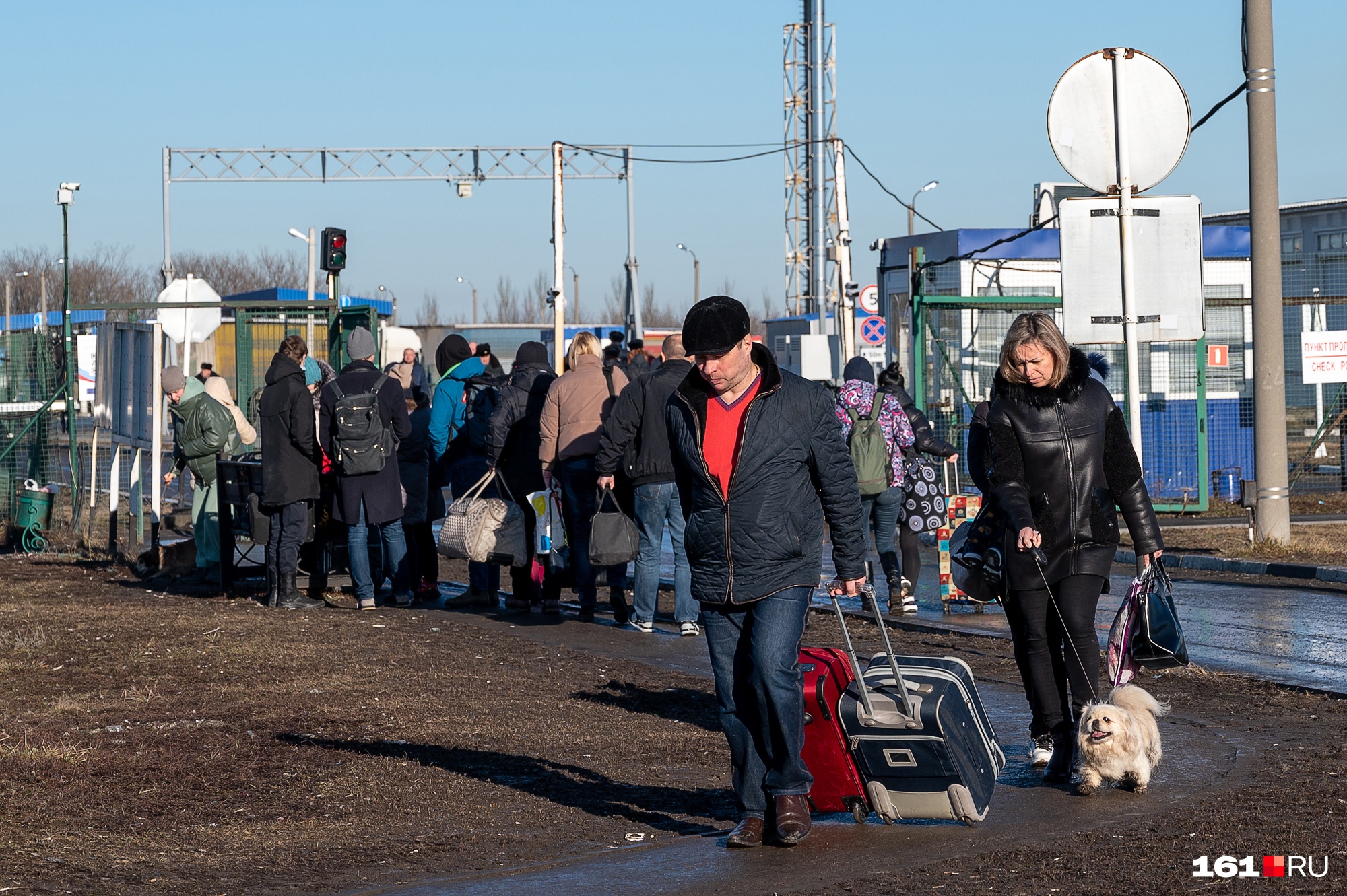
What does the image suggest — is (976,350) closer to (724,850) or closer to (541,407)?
(541,407)

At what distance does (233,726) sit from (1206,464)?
1495 cm

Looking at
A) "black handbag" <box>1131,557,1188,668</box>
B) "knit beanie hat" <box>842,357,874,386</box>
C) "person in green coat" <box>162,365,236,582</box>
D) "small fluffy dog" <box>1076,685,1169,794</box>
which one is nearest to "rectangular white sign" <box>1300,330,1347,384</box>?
"knit beanie hat" <box>842,357,874,386</box>

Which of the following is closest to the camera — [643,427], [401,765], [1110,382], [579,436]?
[401,765]

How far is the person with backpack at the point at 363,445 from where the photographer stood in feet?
38.8

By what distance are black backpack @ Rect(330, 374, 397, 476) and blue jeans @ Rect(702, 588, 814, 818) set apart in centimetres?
→ 660

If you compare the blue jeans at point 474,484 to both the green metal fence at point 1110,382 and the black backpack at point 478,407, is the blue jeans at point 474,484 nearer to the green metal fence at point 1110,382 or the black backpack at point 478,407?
the black backpack at point 478,407

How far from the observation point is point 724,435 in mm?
5598

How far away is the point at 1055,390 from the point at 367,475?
6.74 meters

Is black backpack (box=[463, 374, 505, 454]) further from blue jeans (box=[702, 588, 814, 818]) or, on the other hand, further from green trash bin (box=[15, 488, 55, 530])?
green trash bin (box=[15, 488, 55, 530])

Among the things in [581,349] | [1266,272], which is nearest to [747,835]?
[581,349]

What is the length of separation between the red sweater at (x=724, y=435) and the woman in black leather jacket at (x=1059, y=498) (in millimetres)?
1328

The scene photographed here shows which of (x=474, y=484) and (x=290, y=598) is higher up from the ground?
(x=474, y=484)

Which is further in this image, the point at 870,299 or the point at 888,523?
the point at 870,299

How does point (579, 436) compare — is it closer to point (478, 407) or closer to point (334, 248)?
point (478, 407)
